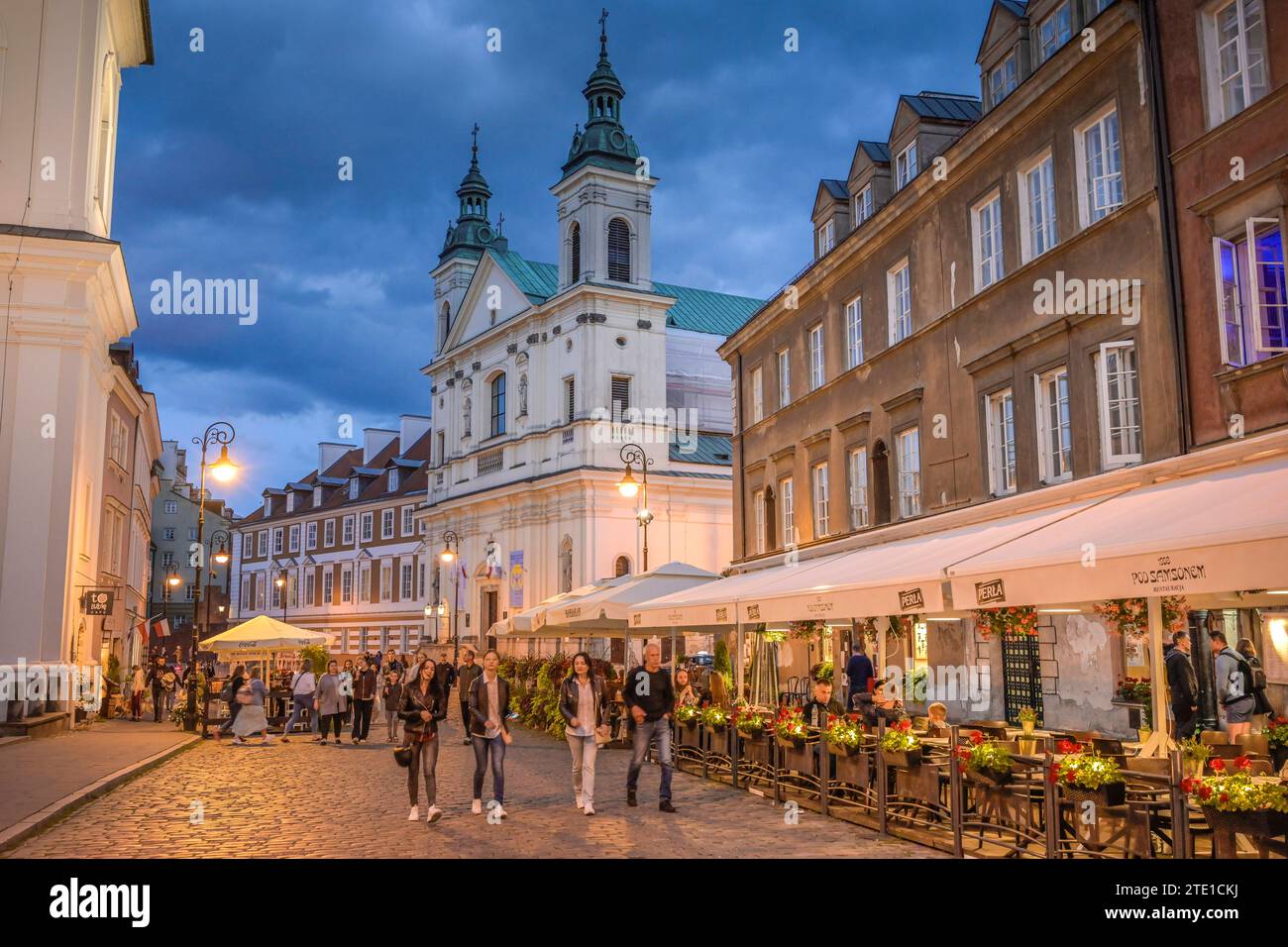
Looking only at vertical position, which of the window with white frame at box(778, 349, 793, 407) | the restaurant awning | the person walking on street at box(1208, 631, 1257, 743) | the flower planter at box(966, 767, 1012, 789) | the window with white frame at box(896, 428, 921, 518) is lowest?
the flower planter at box(966, 767, 1012, 789)

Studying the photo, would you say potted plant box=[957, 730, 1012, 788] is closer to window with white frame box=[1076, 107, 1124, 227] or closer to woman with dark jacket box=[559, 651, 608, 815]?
woman with dark jacket box=[559, 651, 608, 815]

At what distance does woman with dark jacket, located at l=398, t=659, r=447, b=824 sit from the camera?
1266cm

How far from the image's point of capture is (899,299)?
76.4 feet

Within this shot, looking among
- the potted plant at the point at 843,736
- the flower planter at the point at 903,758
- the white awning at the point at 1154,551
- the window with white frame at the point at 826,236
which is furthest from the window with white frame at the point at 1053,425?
the window with white frame at the point at 826,236

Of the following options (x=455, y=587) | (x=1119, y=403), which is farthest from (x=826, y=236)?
(x=455, y=587)

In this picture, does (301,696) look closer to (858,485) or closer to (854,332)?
(858,485)

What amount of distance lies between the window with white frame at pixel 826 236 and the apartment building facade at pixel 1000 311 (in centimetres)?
6

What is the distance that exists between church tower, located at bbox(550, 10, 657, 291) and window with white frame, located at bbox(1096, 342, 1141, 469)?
4165 centimetres

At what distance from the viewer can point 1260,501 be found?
8.69 meters

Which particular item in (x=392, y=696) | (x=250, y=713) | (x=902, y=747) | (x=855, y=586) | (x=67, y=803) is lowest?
(x=67, y=803)

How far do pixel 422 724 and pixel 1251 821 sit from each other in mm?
8358


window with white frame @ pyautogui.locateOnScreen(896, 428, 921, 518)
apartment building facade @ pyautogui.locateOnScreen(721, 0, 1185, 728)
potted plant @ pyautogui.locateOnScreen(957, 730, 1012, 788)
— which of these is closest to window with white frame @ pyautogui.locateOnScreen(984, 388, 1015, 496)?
apartment building facade @ pyautogui.locateOnScreen(721, 0, 1185, 728)

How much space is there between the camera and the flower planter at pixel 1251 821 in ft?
23.3
